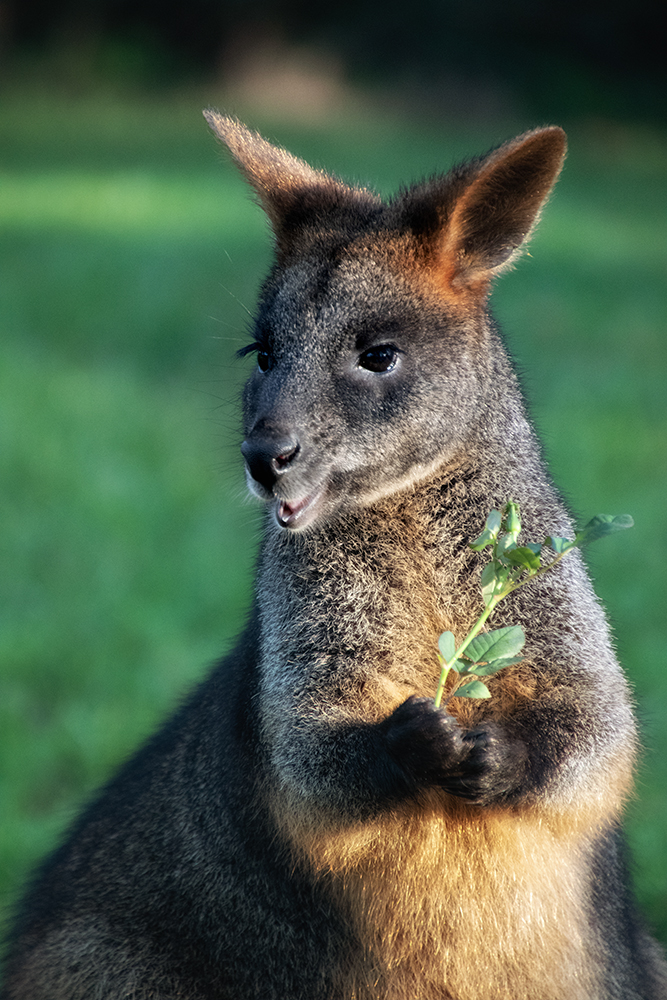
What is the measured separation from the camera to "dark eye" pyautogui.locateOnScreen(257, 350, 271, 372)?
10.8 feet

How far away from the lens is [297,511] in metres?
3.00

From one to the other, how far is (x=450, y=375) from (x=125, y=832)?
1.68m

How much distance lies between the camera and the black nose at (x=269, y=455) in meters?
2.96

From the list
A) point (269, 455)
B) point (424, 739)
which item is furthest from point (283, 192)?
point (424, 739)

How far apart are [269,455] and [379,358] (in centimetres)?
42

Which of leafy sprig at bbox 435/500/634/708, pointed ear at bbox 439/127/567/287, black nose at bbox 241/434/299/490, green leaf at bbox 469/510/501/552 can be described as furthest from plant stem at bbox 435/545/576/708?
pointed ear at bbox 439/127/567/287

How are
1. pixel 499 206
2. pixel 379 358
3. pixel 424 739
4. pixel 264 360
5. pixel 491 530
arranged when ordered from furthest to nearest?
pixel 264 360 → pixel 499 206 → pixel 379 358 → pixel 491 530 → pixel 424 739

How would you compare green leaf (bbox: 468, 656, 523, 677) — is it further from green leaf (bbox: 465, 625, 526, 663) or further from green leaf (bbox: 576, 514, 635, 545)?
green leaf (bbox: 576, 514, 635, 545)

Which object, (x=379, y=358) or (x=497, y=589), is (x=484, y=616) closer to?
(x=497, y=589)

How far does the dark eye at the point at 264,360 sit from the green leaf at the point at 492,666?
1048 millimetres

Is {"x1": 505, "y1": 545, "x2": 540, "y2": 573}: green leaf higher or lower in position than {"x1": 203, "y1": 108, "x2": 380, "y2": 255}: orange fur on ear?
lower

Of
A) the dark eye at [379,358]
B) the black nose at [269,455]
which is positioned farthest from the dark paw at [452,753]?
the dark eye at [379,358]

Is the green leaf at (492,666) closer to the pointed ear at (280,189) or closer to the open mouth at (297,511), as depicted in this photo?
the open mouth at (297,511)

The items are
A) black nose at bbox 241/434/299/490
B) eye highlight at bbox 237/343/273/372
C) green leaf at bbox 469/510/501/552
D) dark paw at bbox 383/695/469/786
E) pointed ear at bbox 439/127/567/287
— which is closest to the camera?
dark paw at bbox 383/695/469/786
